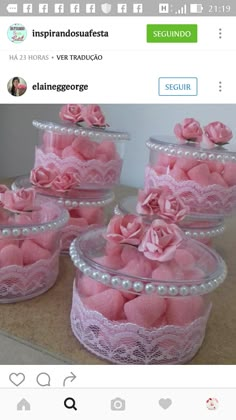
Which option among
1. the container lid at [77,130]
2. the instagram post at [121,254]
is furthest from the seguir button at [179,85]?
the container lid at [77,130]

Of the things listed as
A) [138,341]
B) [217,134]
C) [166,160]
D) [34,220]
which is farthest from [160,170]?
[138,341]

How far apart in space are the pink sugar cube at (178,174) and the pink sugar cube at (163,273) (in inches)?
10.3

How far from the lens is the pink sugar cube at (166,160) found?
2.25 ft

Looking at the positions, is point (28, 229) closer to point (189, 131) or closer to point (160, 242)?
point (160, 242)

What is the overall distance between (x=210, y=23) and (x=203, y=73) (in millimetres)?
58

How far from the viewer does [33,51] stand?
1.62 feet
